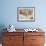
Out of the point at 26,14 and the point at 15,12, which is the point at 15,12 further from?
the point at 26,14

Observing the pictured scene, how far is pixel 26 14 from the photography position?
14.7 feet

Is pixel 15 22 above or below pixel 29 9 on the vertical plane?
below

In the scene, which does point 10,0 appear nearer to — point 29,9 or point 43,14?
point 29,9

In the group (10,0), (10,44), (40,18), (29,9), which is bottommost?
(10,44)

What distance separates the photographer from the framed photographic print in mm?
4453

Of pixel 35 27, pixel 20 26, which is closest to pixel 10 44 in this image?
pixel 20 26

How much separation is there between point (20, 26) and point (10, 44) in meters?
0.79

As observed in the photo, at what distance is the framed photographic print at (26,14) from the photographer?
14.6ft

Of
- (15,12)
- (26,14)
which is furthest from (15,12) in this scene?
(26,14)

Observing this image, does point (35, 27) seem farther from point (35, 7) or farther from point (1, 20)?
point (1, 20)

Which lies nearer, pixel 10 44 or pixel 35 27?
pixel 10 44

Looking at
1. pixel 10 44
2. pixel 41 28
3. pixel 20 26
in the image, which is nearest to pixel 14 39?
pixel 10 44

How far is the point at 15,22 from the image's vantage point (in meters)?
4.49

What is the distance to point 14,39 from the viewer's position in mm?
3992
